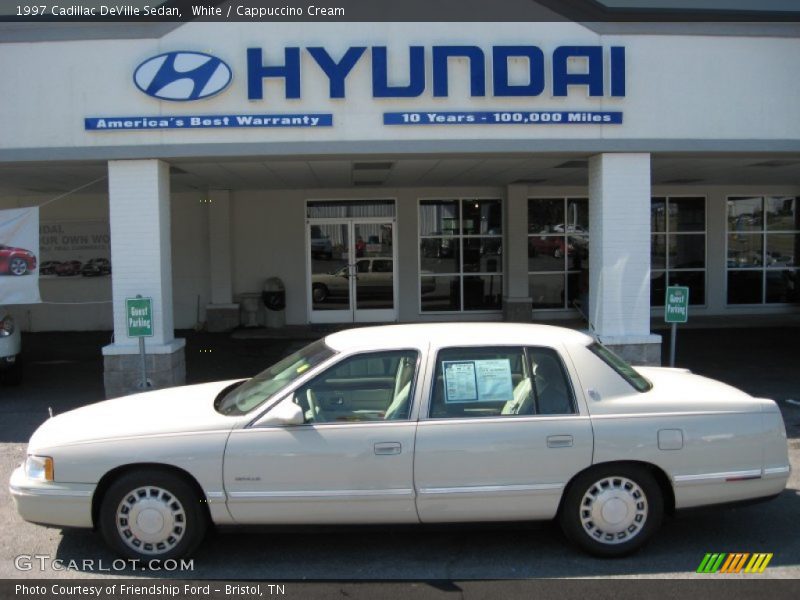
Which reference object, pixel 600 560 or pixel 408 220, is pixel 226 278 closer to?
pixel 408 220

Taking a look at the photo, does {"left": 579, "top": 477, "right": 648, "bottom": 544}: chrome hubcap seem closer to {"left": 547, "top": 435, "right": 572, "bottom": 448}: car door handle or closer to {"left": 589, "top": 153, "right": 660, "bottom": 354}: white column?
{"left": 547, "top": 435, "right": 572, "bottom": 448}: car door handle

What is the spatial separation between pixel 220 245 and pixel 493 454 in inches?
463

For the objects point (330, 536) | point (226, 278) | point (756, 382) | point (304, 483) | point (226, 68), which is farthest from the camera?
point (226, 278)

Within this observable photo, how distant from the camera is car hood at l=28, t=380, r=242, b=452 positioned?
457 centimetres

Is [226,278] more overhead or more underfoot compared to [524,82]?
more underfoot

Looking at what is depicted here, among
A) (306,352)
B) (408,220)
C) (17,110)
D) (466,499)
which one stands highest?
(17,110)

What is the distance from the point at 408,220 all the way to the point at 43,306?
798 centimetres

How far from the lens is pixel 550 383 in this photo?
4.72m

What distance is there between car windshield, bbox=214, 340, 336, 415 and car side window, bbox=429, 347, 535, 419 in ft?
2.53

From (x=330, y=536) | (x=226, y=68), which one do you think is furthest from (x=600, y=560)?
(x=226, y=68)

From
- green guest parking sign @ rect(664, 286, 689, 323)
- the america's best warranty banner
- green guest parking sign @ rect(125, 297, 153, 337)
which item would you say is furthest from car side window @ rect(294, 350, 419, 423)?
the america's best warranty banner

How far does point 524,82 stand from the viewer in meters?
9.02

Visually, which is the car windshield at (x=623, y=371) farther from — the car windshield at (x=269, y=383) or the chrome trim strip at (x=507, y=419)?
the car windshield at (x=269, y=383)

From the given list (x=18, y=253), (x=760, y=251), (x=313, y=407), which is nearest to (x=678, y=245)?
(x=760, y=251)
